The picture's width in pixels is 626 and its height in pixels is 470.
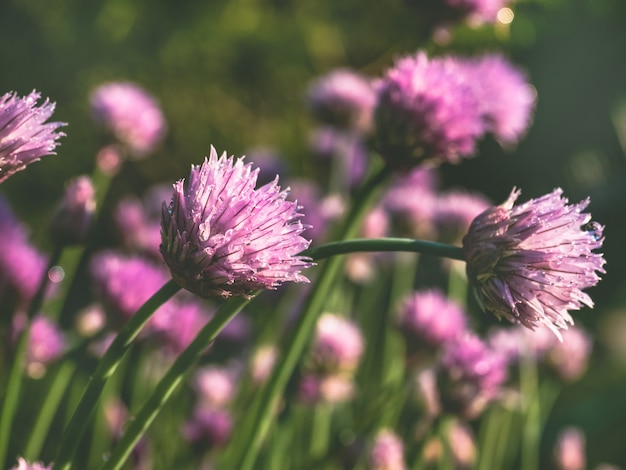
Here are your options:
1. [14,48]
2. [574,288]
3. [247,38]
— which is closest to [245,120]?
[247,38]

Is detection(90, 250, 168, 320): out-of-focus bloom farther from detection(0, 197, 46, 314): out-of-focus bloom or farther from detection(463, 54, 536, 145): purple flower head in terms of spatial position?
detection(463, 54, 536, 145): purple flower head

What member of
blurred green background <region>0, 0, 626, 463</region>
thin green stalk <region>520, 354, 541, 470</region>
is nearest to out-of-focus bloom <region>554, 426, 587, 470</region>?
thin green stalk <region>520, 354, 541, 470</region>

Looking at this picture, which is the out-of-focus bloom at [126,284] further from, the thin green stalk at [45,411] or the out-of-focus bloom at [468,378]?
the out-of-focus bloom at [468,378]

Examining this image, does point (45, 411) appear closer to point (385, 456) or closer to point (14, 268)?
point (14, 268)

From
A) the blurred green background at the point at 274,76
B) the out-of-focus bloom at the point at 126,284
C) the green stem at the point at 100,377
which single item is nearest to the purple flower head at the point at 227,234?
the green stem at the point at 100,377

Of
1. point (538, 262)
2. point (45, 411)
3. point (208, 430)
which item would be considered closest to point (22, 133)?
point (538, 262)

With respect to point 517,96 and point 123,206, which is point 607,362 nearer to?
point 517,96
